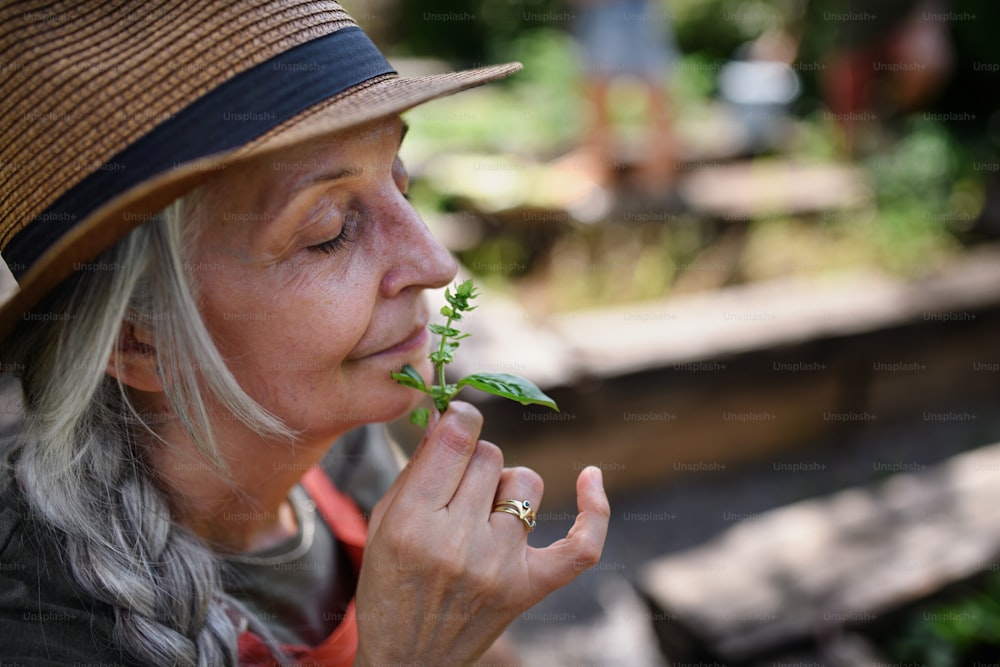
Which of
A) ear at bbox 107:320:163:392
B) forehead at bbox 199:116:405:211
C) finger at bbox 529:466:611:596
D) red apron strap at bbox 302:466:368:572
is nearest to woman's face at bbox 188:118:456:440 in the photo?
forehead at bbox 199:116:405:211

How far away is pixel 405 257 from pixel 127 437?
0.57 metres

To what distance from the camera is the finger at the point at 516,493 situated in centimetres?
149

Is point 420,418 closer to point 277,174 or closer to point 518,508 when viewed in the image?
point 518,508

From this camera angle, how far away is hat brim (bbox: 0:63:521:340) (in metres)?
1.19

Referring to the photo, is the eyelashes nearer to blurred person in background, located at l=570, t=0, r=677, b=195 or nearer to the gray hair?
the gray hair

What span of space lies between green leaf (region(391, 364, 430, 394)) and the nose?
135mm

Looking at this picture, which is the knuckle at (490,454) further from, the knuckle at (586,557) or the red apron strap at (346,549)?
the red apron strap at (346,549)

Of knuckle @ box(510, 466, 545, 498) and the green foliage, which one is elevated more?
knuckle @ box(510, 466, 545, 498)

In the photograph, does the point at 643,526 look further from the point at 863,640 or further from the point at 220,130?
the point at 220,130

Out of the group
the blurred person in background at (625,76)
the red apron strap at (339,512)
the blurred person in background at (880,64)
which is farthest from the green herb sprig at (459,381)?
the blurred person in background at (880,64)

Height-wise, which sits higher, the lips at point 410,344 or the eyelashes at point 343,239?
the eyelashes at point 343,239

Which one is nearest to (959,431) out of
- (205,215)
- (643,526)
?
(643,526)

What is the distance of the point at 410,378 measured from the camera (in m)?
1.49

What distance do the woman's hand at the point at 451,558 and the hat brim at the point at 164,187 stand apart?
524 millimetres
